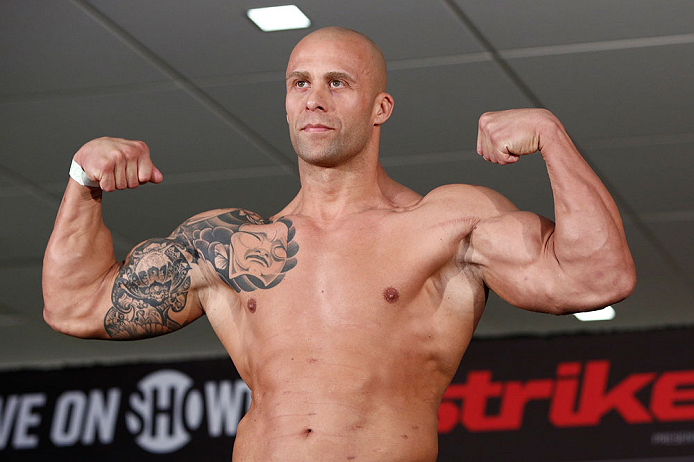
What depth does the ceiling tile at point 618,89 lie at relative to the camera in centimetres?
289

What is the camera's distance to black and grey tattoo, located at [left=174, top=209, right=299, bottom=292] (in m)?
1.94

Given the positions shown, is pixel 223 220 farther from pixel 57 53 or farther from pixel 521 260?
pixel 57 53

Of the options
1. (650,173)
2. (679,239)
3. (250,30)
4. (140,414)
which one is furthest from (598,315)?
(250,30)

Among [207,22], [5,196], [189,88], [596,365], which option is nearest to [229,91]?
[189,88]

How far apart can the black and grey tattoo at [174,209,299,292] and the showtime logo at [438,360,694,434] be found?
2775mm

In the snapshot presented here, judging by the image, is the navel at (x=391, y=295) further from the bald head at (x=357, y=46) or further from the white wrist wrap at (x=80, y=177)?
the white wrist wrap at (x=80, y=177)

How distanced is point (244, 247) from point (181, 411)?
3.13 meters

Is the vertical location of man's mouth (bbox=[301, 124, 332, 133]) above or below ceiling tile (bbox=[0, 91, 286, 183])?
below

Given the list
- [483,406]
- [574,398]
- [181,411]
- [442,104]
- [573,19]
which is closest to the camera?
[573,19]

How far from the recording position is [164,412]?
196 inches

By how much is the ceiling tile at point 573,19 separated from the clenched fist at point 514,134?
39.1 inches

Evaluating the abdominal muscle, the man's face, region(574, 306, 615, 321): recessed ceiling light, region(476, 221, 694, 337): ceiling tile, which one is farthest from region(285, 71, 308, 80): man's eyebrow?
region(574, 306, 615, 321): recessed ceiling light

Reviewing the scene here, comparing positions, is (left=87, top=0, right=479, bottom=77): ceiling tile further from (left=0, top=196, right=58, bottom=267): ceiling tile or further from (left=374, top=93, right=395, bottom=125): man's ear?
(left=0, top=196, right=58, bottom=267): ceiling tile

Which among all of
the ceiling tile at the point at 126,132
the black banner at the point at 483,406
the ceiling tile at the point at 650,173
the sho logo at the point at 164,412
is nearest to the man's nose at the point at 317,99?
the ceiling tile at the point at 126,132
